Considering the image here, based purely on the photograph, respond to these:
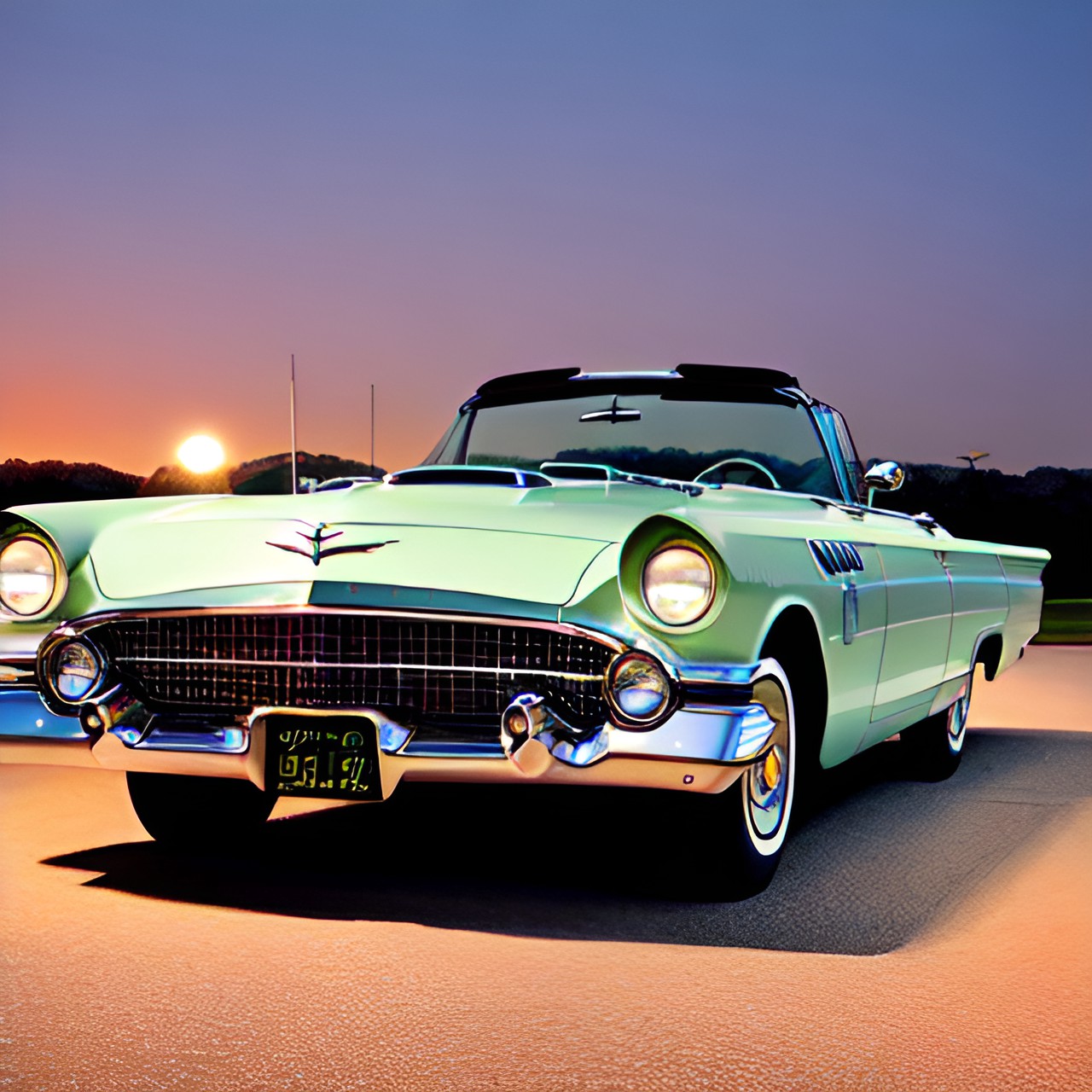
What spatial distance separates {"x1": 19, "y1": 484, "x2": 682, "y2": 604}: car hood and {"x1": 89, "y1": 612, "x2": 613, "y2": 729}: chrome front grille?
0.11 meters

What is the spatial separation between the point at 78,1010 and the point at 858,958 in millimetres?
1817

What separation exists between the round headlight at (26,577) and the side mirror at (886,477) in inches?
130

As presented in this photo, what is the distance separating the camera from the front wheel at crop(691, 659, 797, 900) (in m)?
3.87

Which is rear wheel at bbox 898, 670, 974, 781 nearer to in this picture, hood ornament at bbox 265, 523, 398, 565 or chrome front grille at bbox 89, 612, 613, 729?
chrome front grille at bbox 89, 612, 613, 729

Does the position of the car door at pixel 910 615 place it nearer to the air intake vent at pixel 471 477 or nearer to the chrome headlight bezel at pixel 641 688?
the air intake vent at pixel 471 477

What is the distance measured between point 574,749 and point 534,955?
509mm

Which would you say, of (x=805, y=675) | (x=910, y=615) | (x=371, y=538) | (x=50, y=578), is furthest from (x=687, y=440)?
(x=50, y=578)

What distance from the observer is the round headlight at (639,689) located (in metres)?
3.60

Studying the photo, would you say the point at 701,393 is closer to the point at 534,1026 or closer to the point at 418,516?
the point at 418,516

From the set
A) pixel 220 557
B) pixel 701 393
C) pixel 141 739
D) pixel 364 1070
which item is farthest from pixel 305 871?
pixel 701 393

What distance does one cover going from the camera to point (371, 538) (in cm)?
386

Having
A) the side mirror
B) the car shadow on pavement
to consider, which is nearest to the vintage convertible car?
the car shadow on pavement

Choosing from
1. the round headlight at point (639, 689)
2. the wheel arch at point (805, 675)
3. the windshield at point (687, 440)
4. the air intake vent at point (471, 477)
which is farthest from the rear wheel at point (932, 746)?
the round headlight at point (639, 689)

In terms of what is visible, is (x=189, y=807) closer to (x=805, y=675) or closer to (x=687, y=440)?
(x=805, y=675)
